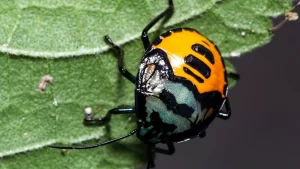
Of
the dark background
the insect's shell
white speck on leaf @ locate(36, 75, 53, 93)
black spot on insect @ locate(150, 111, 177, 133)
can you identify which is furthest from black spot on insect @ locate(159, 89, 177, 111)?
the dark background

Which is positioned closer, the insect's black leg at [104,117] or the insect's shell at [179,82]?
the insect's shell at [179,82]

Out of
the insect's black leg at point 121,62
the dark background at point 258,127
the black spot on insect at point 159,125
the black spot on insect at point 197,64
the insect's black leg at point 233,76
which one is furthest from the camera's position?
the dark background at point 258,127

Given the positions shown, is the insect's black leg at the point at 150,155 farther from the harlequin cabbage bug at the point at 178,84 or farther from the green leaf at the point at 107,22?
the green leaf at the point at 107,22

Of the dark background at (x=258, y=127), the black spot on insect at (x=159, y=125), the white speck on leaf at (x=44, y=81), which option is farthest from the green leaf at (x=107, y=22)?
the dark background at (x=258, y=127)

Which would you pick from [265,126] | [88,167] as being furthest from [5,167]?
[265,126]

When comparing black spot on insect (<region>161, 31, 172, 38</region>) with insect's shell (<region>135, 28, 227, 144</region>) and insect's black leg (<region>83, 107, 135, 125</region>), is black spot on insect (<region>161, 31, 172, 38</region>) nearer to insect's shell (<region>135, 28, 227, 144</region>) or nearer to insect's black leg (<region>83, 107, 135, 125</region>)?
insect's shell (<region>135, 28, 227, 144</region>)

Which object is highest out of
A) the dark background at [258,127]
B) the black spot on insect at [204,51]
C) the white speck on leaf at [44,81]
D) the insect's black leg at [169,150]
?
the black spot on insect at [204,51]
